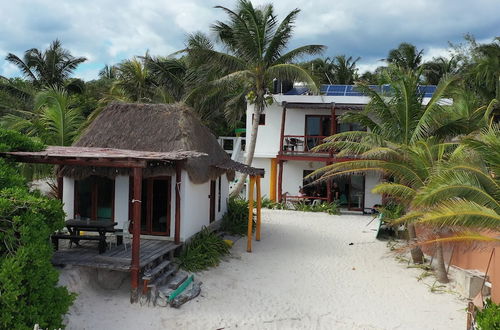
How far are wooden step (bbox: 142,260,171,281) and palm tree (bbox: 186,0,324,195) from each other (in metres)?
8.91

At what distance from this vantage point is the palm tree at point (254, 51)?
57.1ft

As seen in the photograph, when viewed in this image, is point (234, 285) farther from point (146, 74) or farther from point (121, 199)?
point (146, 74)

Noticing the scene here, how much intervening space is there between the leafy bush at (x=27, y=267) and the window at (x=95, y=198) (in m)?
5.09

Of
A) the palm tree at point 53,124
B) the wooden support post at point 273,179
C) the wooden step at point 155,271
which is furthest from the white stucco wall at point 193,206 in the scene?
the wooden support post at point 273,179

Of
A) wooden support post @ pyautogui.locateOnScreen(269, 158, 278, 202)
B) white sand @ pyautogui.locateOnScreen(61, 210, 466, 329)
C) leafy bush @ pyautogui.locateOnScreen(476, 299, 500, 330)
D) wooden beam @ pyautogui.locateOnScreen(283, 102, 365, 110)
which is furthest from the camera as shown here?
wooden support post @ pyautogui.locateOnScreen(269, 158, 278, 202)

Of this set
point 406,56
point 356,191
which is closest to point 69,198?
point 356,191

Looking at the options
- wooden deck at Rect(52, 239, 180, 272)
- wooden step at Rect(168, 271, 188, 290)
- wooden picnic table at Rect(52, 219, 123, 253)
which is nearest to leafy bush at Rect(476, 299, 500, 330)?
wooden step at Rect(168, 271, 188, 290)

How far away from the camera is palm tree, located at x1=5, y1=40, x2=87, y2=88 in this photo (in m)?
28.0

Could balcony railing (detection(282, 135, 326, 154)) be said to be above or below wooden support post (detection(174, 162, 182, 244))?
above

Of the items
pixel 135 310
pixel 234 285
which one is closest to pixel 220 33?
pixel 234 285

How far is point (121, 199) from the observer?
12.3m

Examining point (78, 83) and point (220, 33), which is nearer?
point (220, 33)

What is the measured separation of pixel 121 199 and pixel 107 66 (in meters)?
37.7

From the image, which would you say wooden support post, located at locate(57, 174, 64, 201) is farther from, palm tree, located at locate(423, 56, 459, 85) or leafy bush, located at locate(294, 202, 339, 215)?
palm tree, located at locate(423, 56, 459, 85)
